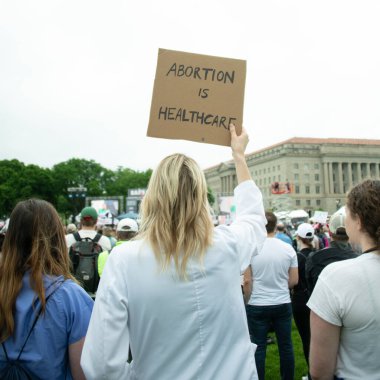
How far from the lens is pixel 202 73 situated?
265cm

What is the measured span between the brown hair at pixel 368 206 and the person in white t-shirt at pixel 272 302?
271cm

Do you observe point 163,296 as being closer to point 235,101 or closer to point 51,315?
point 51,315

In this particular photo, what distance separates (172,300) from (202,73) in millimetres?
1473

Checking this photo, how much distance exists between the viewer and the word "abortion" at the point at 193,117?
2.59m

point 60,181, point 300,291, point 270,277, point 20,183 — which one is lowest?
point 300,291

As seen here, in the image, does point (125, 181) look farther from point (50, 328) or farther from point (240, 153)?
point (50, 328)

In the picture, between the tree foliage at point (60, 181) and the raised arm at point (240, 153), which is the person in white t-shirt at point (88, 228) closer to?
the raised arm at point (240, 153)

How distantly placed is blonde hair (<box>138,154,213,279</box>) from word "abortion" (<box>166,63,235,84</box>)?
0.84m

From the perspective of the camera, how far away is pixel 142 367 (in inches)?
72.6

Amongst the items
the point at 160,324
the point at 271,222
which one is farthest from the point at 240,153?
the point at 271,222

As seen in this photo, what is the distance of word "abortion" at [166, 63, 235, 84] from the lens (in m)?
2.63

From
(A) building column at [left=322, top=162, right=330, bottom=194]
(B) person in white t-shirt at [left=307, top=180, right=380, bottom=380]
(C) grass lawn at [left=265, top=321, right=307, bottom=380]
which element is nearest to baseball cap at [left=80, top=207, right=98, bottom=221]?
(C) grass lawn at [left=265, top=321, right=307, bottom=380]

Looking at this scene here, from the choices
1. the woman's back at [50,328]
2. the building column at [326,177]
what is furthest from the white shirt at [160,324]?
the building column at [326,177]

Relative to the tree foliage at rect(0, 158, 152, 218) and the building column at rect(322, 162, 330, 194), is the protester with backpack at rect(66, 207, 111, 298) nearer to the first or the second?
the tree foliage at rect(0, 158, 152, 218)
